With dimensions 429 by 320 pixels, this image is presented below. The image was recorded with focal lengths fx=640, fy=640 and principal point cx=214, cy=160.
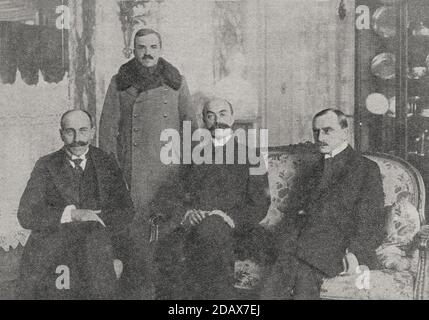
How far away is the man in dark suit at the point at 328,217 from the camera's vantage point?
3188 mm

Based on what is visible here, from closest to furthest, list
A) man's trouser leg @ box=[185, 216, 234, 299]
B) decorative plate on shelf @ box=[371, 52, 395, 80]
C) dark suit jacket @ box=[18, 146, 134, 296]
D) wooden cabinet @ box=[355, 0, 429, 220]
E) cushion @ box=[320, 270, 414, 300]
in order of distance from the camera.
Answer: cushion @ box=[320, 270, 414, 300], man's trouser leg @ box=[185, 216, 234, 299], dark suit jacket @ box=[18, 146, 134, 296], wooden cabinet @ box=[355, 0, 429, 220], decorative plate on shelf @ box=[371, 52, 395, 80]

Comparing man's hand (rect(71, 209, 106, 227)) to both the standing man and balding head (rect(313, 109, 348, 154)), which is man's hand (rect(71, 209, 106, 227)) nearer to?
the standing man

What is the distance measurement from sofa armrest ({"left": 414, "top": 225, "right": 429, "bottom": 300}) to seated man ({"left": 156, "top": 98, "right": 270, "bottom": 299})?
0.79 metres

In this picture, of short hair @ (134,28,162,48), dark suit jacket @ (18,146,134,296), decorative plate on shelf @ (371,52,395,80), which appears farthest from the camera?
decorative plate on shelf @ (371,52,395,80)

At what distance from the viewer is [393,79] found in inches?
155

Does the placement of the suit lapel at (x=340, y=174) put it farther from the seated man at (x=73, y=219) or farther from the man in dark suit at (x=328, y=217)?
the seated man at (x=73, y=219)

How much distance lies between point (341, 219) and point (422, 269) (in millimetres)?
461

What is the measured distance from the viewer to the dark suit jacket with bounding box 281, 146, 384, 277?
321cm

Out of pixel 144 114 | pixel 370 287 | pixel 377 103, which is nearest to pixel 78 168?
pixel 144 114

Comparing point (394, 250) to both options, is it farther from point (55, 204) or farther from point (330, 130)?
point (55, 204)

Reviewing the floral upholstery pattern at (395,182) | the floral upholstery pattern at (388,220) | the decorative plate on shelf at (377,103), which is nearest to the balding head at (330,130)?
the floral upholstery pattern at (388,220)

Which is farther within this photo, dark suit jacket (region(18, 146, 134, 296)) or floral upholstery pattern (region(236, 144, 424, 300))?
dark suit jacket (region(18, 146, 134, 296))

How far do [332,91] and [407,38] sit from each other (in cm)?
58

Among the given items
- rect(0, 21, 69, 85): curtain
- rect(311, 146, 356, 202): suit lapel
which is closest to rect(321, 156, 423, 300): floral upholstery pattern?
rect(311, 146, 356, 202): suit lapel
